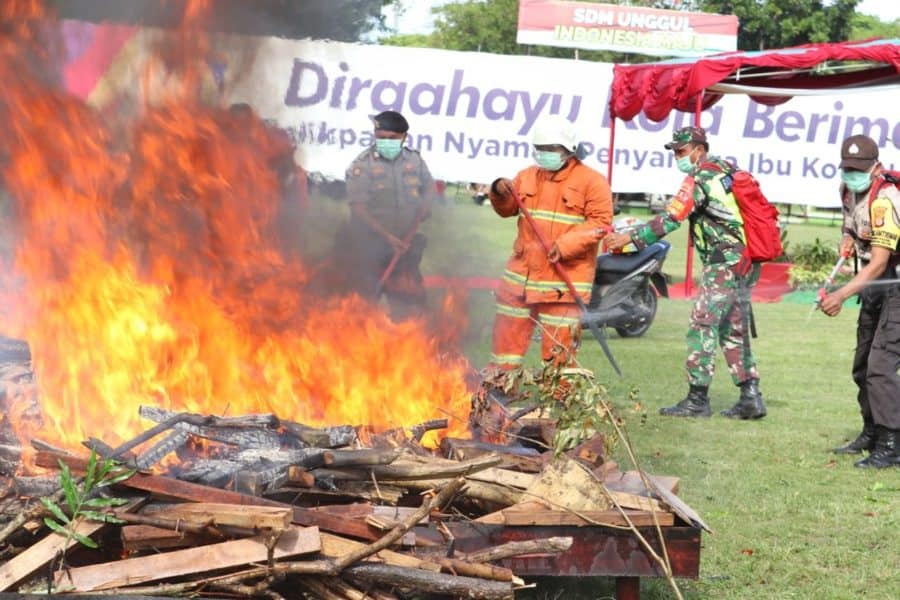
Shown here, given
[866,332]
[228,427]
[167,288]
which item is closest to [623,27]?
[866,332]

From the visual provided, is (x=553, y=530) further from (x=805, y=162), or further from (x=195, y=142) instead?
(x=805, y=162)

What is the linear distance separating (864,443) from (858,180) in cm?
187

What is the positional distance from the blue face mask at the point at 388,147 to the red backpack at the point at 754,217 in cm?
251

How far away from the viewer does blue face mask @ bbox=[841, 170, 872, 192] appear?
7.86 metres

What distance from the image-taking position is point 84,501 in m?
4.20

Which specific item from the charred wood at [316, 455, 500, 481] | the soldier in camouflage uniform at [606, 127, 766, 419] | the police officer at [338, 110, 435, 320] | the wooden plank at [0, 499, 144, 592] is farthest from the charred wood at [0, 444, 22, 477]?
the soldier in camouflage uniform at [606, 127, 766, 419]

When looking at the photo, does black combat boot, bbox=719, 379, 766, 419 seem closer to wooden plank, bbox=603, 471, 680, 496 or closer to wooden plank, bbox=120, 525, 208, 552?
wooden plank, bbox=603, 471, 680, 496

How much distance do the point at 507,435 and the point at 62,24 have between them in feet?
11.0

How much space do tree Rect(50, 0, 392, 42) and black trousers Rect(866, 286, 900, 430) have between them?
12.6 feet

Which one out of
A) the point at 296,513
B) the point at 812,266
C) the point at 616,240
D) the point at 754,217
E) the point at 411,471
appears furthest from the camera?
the point at 812,266

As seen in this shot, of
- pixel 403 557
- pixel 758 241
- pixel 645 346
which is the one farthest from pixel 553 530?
pixel 645 346

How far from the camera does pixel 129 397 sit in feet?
18.3

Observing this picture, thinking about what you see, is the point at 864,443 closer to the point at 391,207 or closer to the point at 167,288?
the point at 391,207

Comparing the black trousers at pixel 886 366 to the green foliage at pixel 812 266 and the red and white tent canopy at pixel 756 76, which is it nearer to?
the red and white tent canopy at pixel 756 76
